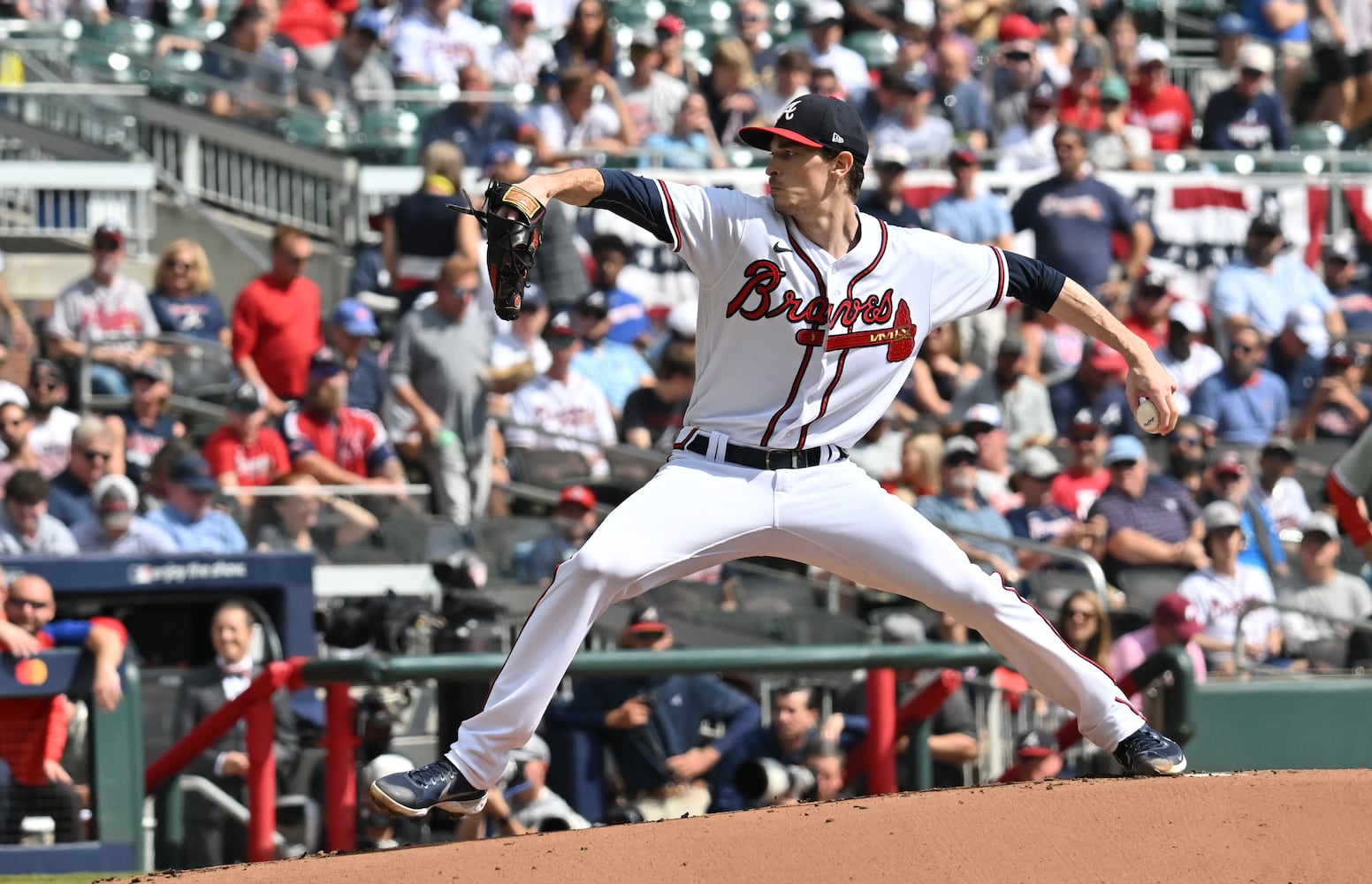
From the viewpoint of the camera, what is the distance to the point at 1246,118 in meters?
14.1

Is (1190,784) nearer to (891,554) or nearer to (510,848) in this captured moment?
(891,554)

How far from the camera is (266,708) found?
269 inches

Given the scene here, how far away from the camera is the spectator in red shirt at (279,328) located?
10305 mm

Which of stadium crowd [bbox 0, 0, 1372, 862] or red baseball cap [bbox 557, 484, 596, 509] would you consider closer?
stadium crowd [bbox 0, 0, 1372, 862]

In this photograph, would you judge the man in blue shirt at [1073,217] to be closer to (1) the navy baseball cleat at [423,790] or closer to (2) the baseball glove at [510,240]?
(1) the navy baseball cleat at [423,790]

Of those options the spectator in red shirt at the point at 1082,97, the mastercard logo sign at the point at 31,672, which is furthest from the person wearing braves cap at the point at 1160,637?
the spectator in red shirt at the point at 1082,97

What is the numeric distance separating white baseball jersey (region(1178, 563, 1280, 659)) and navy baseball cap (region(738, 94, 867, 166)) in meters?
4.59

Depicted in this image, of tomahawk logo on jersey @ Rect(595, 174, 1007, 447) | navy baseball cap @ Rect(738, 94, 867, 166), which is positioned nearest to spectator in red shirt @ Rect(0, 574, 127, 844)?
tomahawk logo on jersey @ Rect(595, 174, 1007, 447)

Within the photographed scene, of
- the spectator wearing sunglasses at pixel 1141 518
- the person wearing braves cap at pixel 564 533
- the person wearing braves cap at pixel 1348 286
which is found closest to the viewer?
the person wearing braves cap at pixel 564 533

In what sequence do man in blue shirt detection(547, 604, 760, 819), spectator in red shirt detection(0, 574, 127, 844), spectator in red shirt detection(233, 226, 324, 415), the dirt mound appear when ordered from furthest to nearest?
spectator in red shirt detection(233, 226, 324, 415)
man in blue shirt detection(547, 604, 760, 819)
spectator in red shirt detection(0, 574, 127, 844)
the dirt mound

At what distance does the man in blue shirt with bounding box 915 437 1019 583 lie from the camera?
31.3ft

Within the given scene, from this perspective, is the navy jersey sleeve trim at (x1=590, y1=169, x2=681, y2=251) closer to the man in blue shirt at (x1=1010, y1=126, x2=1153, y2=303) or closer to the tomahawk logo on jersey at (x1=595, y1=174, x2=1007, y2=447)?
the tomahawk logo on jersey at (x1=595, y1=174, x2=1007, y2=447)

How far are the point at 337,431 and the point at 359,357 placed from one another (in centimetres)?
76

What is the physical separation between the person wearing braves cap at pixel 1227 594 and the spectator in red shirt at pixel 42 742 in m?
4.82
